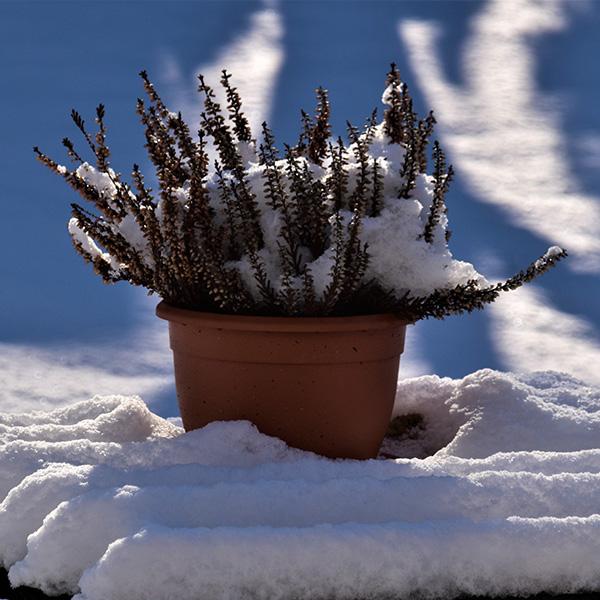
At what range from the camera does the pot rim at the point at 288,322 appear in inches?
98.9

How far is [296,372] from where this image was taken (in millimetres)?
2574

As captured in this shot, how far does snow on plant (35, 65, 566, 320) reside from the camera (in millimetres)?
2576

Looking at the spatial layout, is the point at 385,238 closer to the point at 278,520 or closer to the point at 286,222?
the point at 286,222

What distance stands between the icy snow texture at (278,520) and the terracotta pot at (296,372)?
0.09 metres

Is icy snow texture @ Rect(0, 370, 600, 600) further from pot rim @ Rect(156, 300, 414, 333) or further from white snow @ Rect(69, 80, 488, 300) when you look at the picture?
white snow @ Rect(69, 80, 488, 300)

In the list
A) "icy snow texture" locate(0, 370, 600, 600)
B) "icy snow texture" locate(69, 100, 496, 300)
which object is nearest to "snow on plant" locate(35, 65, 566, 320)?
"icy snow texture" locate(69, 100, 496, 300)

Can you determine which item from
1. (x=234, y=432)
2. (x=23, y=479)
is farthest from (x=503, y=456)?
(x=23, y=479)

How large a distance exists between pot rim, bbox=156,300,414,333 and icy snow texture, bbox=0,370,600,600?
0.23 m

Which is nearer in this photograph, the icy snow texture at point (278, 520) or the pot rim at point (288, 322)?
the icy snow texture at point (278, 520)

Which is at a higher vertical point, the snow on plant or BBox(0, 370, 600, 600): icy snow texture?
the snow on plant

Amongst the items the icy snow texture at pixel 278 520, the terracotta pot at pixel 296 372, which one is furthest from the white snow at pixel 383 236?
the icy snow texture at pixel 278 520

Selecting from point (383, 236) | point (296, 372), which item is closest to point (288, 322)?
point (296, 372)

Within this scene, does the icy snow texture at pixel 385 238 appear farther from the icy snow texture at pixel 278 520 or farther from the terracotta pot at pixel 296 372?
the icy snow texture at pixel 278 520

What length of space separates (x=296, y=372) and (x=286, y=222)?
0.35 meters
